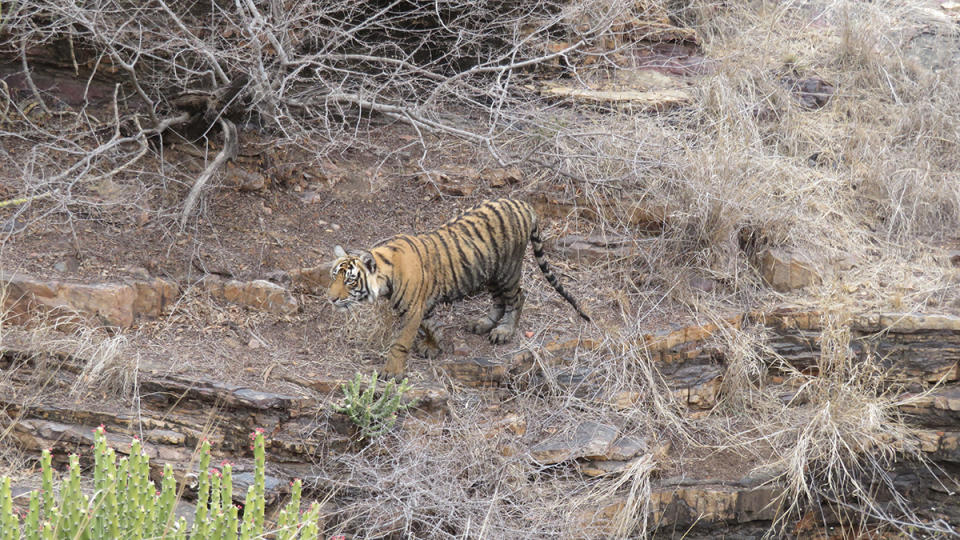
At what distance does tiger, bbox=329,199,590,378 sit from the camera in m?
5.89

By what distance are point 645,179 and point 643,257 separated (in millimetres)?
696

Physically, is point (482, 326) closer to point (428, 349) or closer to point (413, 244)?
point (428, 349)

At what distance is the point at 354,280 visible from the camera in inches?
230

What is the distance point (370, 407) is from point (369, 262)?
0.89 m

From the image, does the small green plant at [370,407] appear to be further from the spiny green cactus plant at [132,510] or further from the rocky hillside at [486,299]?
the spiny green cactus plant at [132,510]

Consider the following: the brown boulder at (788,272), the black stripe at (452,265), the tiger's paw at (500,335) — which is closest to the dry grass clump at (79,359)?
the black stripe at (452,265)

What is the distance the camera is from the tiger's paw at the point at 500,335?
6656 millimetres

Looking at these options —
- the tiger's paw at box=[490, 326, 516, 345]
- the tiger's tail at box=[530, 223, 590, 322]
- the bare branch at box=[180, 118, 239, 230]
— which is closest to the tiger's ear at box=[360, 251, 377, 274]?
the tiger's paw at box=[490, 326, 516, 345]

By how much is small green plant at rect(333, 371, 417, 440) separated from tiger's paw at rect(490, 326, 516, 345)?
1.08 m

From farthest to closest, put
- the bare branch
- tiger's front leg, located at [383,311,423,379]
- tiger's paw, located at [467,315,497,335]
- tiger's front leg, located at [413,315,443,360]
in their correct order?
the bare branch → tiger's paw, located at [467,315,497,335] → tiger's front leg, located at [413,315,443,360] → tiger's front leg, located at [383,311,423,379]

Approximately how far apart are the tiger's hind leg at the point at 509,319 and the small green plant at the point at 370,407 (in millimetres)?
1091

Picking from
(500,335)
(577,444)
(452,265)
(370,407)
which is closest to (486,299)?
(500,335)

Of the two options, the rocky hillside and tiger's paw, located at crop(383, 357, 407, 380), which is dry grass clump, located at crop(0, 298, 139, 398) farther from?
tiger's paw, located at crop(383, 357, 407, 380)

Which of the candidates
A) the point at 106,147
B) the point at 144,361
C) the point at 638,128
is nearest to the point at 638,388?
the point at 638,128
